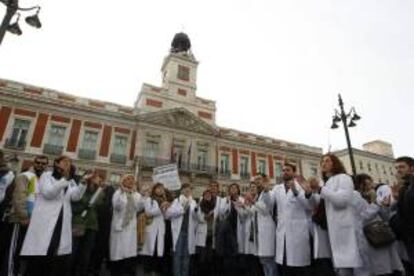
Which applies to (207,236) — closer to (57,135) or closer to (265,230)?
(265,230)

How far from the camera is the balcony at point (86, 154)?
908 inches

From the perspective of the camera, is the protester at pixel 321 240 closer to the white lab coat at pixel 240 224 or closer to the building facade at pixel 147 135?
the white lab coat at pixel 240 224

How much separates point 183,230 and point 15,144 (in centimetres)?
2051

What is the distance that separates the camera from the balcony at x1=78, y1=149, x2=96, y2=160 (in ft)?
75.7

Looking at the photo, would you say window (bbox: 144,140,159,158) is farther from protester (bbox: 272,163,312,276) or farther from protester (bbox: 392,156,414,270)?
protester (bbox: 392,156,414,270)

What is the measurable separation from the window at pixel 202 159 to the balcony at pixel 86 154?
360 inches

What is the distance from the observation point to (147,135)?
2591cm

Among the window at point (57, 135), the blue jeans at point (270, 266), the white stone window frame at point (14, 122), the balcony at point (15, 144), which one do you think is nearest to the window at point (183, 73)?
the window at point (57, 135)

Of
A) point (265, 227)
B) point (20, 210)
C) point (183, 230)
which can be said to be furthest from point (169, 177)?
point (20, 210)

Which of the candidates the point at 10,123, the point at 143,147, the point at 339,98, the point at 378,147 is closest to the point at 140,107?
the point at 143,147

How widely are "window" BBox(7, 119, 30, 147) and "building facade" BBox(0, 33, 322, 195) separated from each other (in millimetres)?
61

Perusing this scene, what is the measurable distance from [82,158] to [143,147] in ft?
16.2

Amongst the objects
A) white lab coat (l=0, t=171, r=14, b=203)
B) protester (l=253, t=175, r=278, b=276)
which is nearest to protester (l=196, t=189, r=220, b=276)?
protester (l=253, t=175, r=278, b=276)

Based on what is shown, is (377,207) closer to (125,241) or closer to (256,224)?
(256,224)
